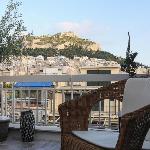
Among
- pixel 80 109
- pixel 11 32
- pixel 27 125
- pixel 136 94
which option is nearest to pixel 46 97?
pixel 27 125

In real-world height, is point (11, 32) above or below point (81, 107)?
above

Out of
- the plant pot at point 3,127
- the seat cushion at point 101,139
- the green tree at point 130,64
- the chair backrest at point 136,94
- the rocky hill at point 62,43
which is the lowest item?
the plant pot at point 3,127

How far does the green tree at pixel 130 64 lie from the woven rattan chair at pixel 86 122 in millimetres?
1102

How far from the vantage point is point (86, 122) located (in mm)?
3551

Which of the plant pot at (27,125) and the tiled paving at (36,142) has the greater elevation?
the plant pot at (27,125)

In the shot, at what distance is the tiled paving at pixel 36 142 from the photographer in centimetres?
482

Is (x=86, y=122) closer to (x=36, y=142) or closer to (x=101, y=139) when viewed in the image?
(x=101, y=139)

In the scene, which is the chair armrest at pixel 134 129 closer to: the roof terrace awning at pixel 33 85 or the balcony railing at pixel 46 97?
the balcony railing at pixel 46 97

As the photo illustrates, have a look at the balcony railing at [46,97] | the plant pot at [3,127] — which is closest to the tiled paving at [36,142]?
the plant pot at [3,127]

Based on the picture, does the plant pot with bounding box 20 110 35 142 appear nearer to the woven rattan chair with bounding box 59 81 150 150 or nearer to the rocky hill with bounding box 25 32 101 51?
Result: the woven rattan chair with bounding box 59 81 150 150

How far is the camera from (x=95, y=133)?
10.6 ft

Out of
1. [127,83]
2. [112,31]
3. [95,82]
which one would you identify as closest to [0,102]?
[95,82]

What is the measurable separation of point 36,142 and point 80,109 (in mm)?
1759

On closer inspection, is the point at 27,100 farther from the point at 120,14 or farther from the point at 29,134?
the point at 120,14
